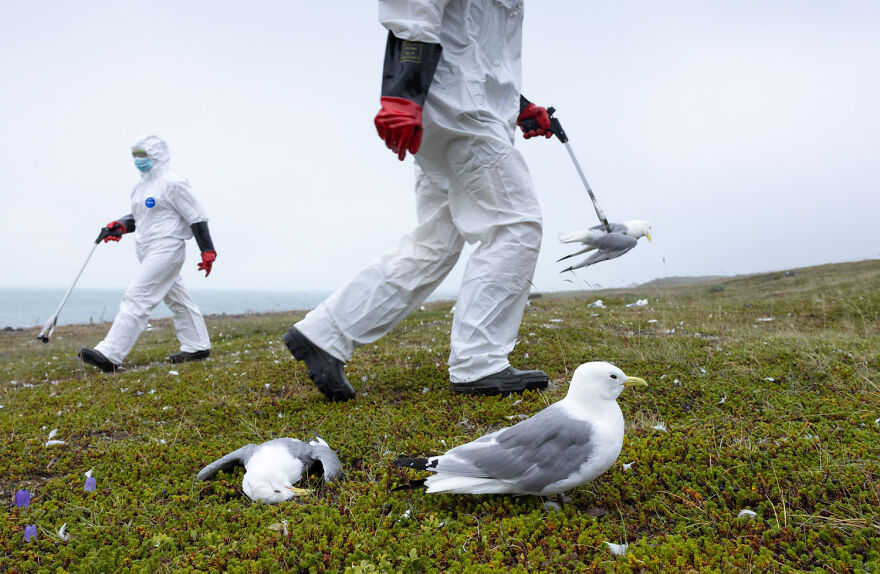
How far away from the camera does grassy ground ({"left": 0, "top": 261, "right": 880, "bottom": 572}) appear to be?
8.25 feet

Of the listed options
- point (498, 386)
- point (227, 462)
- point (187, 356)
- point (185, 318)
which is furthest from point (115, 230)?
point (498, 386)

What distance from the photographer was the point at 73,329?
79.5 feet

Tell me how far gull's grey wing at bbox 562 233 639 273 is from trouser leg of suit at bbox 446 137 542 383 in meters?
0.90

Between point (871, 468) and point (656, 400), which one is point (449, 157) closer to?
point (656, 400)

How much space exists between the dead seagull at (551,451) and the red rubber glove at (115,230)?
33.3ft

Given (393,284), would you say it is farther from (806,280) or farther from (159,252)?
(806,280)

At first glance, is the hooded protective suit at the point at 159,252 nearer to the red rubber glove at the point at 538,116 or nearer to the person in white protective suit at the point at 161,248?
the person in white protective suit at the point at 161,248

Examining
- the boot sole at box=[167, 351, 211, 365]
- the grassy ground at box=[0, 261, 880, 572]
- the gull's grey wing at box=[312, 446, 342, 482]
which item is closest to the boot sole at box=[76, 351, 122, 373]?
the boot sole at box=[167, 351, 211, 365]

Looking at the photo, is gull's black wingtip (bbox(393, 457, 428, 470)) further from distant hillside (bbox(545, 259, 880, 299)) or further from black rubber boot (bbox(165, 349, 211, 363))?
distant hillside (bbox(545, 259, 880, 299))

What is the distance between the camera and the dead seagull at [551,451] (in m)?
2.68

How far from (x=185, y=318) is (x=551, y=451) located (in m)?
9.32

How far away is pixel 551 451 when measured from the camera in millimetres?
2697

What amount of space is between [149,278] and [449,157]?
6977mm

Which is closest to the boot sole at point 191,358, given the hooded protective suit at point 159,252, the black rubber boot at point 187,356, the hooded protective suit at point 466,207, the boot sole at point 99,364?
the black rubber boot at point 187,356
